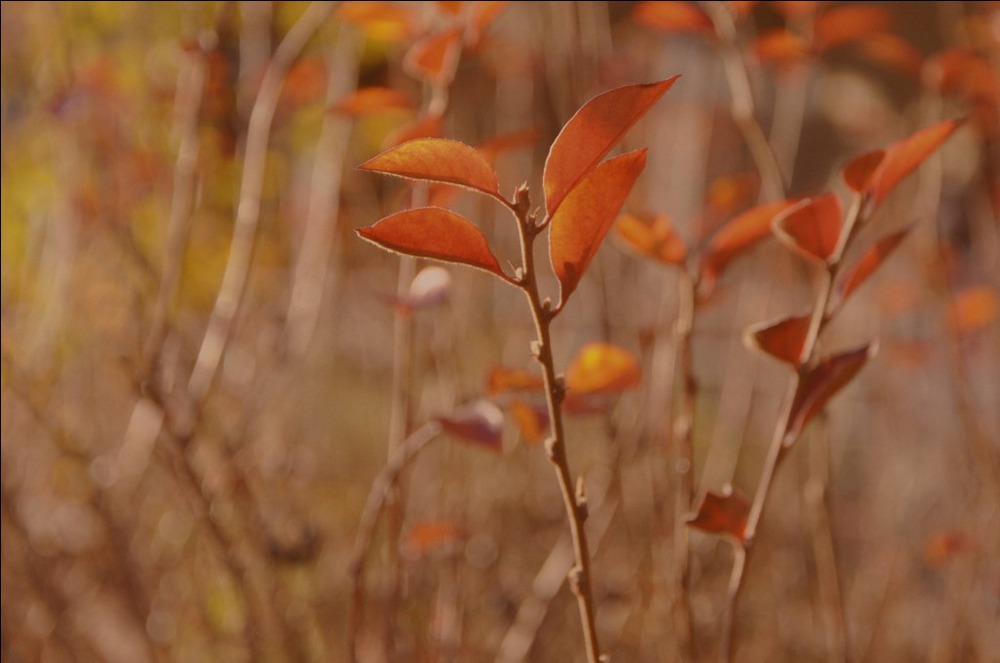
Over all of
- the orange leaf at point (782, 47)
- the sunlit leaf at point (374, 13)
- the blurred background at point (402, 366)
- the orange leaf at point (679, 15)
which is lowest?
the blurred background at point (402, 366)

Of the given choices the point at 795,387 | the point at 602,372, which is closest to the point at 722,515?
the point at 795,387

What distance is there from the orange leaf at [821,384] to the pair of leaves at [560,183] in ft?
0.65

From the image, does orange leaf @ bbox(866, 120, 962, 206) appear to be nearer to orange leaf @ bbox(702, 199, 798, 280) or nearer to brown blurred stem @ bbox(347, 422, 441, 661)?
orange leaf @ bbox(702, 199, 798, 280)

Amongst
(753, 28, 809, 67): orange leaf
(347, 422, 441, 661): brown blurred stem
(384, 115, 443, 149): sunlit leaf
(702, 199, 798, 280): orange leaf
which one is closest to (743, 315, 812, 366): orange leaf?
(702, 199, 798, 280): orange leaf

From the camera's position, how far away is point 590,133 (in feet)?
1.61

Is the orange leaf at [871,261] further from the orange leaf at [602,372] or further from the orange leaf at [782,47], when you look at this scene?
the orange leaf at [782,47]

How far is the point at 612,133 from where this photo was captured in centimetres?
48

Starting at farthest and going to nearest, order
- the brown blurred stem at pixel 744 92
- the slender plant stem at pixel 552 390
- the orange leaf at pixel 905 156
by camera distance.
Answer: the brown blurred stem at pixel 744 92, the orange leaf at pixel 905 156, the slender plant stem at pixel 552 390

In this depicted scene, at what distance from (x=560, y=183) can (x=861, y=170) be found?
22 cm

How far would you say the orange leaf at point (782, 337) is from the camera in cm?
59

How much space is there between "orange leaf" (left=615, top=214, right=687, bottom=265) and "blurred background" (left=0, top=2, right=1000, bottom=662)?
143 mm

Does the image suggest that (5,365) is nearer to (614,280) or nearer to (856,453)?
(614,280)

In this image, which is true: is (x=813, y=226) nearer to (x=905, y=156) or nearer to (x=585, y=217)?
(x=905, y=156)


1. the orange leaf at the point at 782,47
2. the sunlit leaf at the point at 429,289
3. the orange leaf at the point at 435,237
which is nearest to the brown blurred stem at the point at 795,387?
the orange leaf at the point at 435,237
